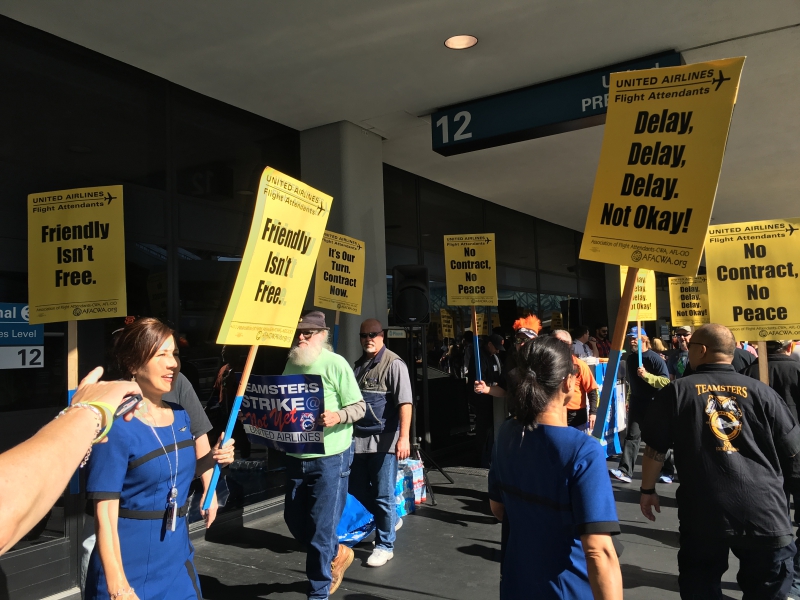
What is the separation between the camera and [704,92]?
2.60 metres

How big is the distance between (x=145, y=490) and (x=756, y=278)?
411 cm

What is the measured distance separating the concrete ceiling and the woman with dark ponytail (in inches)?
141

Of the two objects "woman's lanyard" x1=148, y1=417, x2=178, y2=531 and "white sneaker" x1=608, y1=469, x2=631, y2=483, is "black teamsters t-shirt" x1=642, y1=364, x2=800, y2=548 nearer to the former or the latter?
"woman's lanyard" x1=148, y1=417, x2=178, y2=531

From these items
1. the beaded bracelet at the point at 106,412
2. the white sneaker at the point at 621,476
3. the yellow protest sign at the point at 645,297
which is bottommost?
the white sneaker at the point at 621,476

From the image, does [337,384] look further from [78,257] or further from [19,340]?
[19,340]

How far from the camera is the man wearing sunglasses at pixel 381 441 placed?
4.95 meters

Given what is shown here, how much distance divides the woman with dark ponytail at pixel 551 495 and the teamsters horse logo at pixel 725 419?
1280 millimetres

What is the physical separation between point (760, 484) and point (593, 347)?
925cm

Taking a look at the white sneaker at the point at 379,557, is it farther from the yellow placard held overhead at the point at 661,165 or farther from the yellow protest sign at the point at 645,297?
the yellow protest sign at the point at 645,297

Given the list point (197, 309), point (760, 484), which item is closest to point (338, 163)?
point (197, 309)

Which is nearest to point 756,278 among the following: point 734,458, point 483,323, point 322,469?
point 734,458

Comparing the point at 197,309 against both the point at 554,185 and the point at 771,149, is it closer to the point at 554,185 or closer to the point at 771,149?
the point at 554,185

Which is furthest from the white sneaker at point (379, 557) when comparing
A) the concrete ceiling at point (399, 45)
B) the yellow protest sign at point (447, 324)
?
the yellow protest sign at point (447, 324)

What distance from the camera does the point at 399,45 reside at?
17.4 ft
